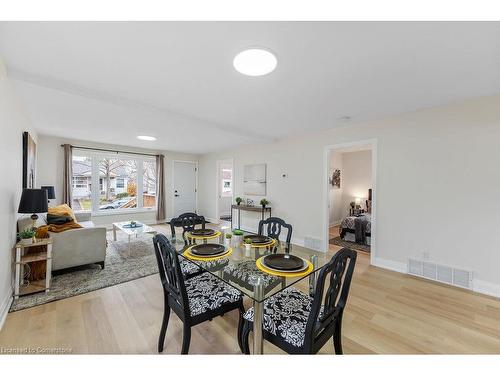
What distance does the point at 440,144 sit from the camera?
2.79m

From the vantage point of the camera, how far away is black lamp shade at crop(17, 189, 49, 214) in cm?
225

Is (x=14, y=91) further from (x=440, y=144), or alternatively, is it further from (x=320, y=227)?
(x=440, y=144)

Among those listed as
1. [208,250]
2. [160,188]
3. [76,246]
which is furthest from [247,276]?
[160,188]

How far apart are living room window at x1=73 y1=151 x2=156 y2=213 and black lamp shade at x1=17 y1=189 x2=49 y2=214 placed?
11.8ft

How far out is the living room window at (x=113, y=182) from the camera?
5.38m

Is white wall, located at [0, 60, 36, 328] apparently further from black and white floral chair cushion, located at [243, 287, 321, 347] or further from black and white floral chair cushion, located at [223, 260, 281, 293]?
black and white floral chair cushion, located at [243, 287, 321, 347]

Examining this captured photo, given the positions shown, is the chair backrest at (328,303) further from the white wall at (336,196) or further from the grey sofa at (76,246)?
the white wall at (336,196)

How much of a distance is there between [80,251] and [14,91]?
79.7 inches

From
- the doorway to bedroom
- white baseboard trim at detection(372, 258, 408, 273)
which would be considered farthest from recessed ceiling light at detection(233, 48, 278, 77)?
the doorway to bedroom

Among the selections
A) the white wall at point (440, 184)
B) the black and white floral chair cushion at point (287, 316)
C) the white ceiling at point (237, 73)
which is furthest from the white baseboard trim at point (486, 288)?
the black and white floral chair cushion at point (287, 316)

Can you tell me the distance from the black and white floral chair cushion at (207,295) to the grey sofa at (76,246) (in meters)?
1.98

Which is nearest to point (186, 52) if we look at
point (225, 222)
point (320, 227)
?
point (320, 227)

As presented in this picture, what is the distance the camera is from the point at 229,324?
1907 millimetres

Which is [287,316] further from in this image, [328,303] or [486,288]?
[486,288]
